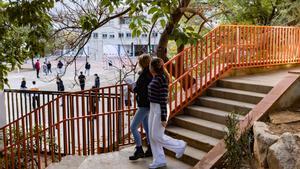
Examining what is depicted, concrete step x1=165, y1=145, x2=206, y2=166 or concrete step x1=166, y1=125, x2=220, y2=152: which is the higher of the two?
concrete step x1=166, y1=125, x2=220, y2=152

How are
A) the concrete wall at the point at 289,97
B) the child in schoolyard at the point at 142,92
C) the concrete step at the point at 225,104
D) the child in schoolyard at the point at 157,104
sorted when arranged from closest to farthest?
the child in schoolyard at the point at 157,104
the child in schoolyard at the point at 142,92
the concrete wall at the point at 289,97
the concrete step at the point at 225,104

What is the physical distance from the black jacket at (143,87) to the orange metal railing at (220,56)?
1217 mm

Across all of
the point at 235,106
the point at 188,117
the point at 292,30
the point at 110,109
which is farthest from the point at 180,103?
the point at 292,30

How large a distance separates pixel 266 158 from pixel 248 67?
378 cm

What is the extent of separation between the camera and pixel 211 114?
6.09 meters

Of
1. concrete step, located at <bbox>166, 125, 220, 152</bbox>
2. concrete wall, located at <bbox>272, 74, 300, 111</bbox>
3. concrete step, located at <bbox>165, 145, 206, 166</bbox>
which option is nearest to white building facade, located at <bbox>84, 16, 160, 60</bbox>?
concrete step, located at <bbox>166, 125, 220, 152</bbox>

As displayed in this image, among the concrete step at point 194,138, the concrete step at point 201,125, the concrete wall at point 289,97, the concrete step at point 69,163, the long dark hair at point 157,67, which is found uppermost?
the long dark hair at point 157,67

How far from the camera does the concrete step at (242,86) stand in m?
6.24

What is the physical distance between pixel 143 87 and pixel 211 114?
163cm

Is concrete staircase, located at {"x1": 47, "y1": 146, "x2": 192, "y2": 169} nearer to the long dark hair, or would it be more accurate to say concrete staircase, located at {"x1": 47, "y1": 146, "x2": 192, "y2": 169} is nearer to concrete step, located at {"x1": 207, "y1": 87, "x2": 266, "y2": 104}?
the long dark hair

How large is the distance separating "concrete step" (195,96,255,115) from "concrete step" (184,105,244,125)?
10 centimetres

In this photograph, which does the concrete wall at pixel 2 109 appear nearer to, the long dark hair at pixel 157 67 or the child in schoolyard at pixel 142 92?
the child in schoolyard at pixel 142 92

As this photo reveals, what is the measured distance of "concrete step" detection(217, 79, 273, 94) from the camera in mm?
6238

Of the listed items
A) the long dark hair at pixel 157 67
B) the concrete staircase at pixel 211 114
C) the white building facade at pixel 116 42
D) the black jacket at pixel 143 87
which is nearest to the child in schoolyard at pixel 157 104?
the long dark hair at pixel 157 67
